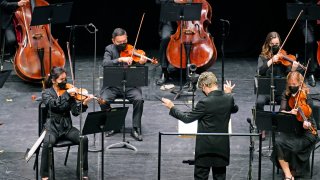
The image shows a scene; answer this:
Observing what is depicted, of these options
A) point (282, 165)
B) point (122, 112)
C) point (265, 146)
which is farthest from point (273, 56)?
point (122, 112)

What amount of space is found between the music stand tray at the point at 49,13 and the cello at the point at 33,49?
34.0 inches

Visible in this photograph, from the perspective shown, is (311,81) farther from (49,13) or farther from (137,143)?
(49,13)

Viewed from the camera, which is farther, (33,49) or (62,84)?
(33,49)

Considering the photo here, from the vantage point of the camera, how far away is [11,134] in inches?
433

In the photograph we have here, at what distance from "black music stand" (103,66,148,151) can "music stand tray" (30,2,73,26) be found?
1.57 m

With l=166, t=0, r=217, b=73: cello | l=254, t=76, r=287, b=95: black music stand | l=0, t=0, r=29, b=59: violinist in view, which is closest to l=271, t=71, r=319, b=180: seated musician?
l=254, t=76, r=287, b=95: black music stand

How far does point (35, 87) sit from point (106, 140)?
260 cm

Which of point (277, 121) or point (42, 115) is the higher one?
point (277, 121)

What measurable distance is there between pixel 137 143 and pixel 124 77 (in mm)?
908

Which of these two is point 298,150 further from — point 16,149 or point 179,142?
point 16,149

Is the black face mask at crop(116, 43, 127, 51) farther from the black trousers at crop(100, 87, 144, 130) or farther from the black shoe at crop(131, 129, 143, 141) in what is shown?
the black shoe at crop(131, 129, 143, 141)

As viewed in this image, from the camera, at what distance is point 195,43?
41.1 ft

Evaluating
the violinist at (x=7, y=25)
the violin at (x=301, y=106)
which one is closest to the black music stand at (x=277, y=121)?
the violin at (x=301, y=106)

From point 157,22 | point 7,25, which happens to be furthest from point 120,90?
point 157,22
